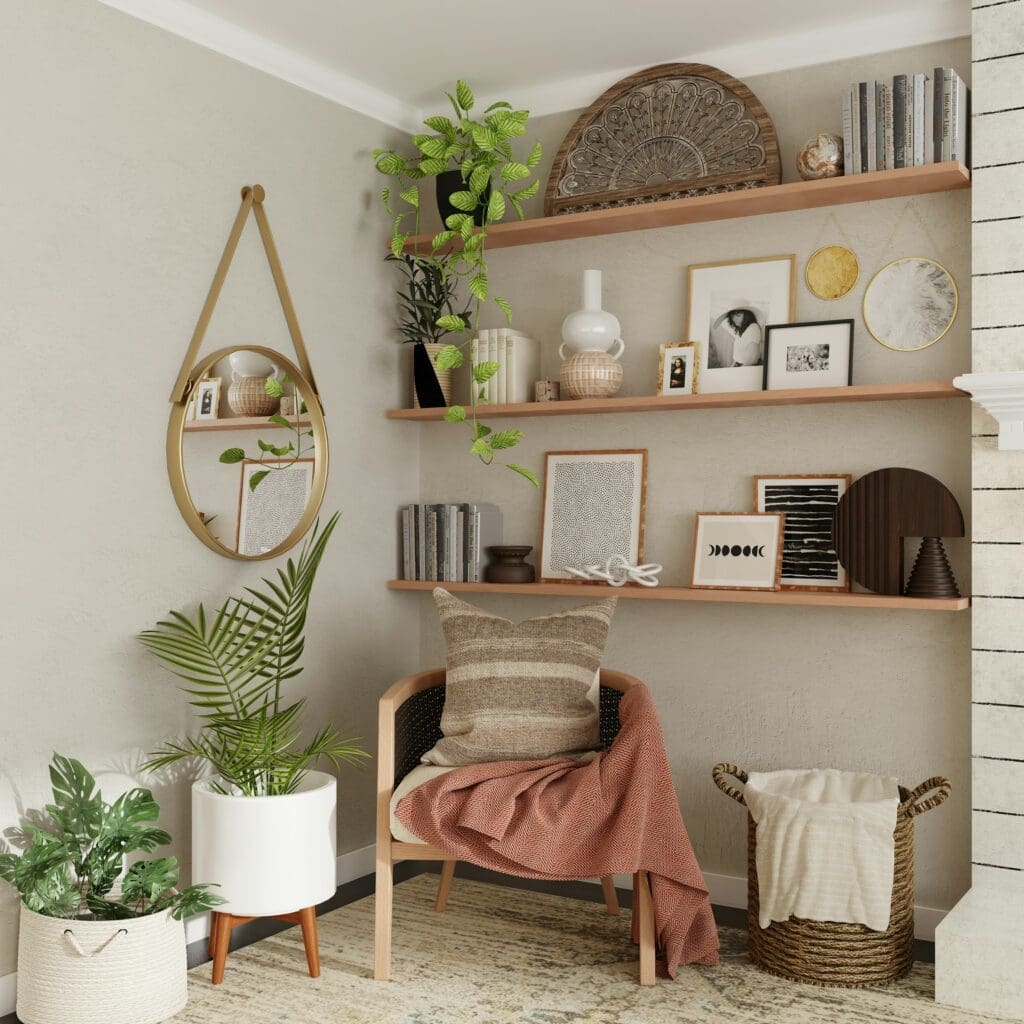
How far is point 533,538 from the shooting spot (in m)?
3.81

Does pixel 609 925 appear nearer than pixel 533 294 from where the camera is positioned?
Yes

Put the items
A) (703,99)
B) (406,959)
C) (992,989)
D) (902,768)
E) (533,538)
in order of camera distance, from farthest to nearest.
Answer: (533,538), (703,99), (902,768), (406,959), (992,989)

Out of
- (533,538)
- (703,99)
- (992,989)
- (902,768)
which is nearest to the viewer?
(992,989)

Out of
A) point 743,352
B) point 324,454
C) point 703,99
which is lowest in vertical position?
point 324,454

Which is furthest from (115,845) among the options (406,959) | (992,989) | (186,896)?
(992,989)

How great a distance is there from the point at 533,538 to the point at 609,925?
123 centimetres

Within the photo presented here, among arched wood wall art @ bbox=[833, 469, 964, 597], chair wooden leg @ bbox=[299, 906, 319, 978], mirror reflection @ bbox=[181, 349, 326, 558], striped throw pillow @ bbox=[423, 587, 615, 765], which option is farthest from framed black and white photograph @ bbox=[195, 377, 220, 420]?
arched wood wall art @ bbox=[833, 469, 964, 597]

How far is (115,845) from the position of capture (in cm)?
268

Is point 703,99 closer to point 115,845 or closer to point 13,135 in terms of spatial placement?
point 13,135

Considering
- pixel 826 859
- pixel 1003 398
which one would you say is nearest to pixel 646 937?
pixel 826 859

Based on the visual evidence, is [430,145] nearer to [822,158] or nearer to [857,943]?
[822,158]

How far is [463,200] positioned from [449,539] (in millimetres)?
1078

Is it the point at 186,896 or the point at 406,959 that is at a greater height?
the point at 186,896

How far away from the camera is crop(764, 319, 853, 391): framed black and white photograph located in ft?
10.7
